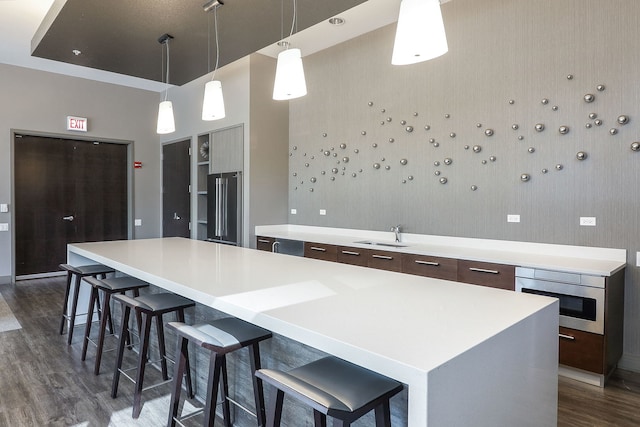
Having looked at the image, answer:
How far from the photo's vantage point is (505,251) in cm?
365

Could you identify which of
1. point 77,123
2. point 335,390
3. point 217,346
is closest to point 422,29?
point 335,390

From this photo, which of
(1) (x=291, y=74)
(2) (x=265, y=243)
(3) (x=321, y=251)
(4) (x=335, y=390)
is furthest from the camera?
Result: (2) (x=265, y=243)

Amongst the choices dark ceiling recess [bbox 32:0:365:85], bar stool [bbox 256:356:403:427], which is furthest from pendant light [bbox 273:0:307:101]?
bar stool [bbox 256:356:403:427]

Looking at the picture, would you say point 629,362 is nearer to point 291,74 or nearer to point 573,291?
point 573,291

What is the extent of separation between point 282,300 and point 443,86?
10.6 feet

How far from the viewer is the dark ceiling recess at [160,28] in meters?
3.37

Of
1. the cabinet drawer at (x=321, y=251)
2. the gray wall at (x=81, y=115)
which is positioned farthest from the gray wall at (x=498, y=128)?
the gray wall at (x=81, y=115)

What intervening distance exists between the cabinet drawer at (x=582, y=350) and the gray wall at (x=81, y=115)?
22.1 feet

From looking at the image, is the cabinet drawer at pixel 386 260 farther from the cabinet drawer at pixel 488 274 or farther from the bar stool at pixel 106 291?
the bar stool at pixel 106 291

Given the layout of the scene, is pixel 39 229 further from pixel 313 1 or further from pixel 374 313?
pixel 374 313

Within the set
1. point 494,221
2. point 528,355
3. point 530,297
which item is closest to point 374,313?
point 528,355

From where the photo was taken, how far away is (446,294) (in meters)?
1.88

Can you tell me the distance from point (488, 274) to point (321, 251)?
74.6 inches

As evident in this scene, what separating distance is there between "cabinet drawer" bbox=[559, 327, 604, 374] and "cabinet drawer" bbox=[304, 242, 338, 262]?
87.7 inches
